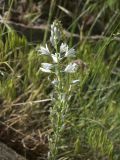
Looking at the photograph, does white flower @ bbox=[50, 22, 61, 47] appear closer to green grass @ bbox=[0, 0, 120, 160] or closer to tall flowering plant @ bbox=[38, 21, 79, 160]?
tall flowering plant @ bbox=[38, 21, 79, 160]

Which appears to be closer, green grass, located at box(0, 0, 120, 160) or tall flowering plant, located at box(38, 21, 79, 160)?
tall flowering plant, located at box(38, 21, 79, 160)

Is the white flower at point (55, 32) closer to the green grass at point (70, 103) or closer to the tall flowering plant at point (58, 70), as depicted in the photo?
the tall flowering plant at point (58, 70)

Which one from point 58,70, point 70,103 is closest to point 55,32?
point 58,70

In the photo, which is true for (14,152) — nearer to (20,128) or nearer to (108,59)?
(20,128)

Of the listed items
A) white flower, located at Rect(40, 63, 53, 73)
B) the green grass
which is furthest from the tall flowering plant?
the green grass

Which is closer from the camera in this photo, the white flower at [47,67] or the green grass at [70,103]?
the white flower at [47,67]

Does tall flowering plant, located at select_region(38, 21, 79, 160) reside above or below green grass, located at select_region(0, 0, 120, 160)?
above

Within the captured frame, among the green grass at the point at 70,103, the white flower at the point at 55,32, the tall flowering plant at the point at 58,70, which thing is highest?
the white flower at the point at 55,32

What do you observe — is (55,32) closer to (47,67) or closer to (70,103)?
(47,67)

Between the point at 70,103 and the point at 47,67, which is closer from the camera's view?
the point at 47,67

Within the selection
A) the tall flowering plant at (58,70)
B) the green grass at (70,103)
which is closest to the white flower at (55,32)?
the tall flowering plant at (58,70)

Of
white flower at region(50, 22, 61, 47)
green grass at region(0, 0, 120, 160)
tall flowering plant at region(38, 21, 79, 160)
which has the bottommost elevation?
green grass at region(0, 0, 120, 160)

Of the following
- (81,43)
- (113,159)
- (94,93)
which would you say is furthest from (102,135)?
(81,43)
